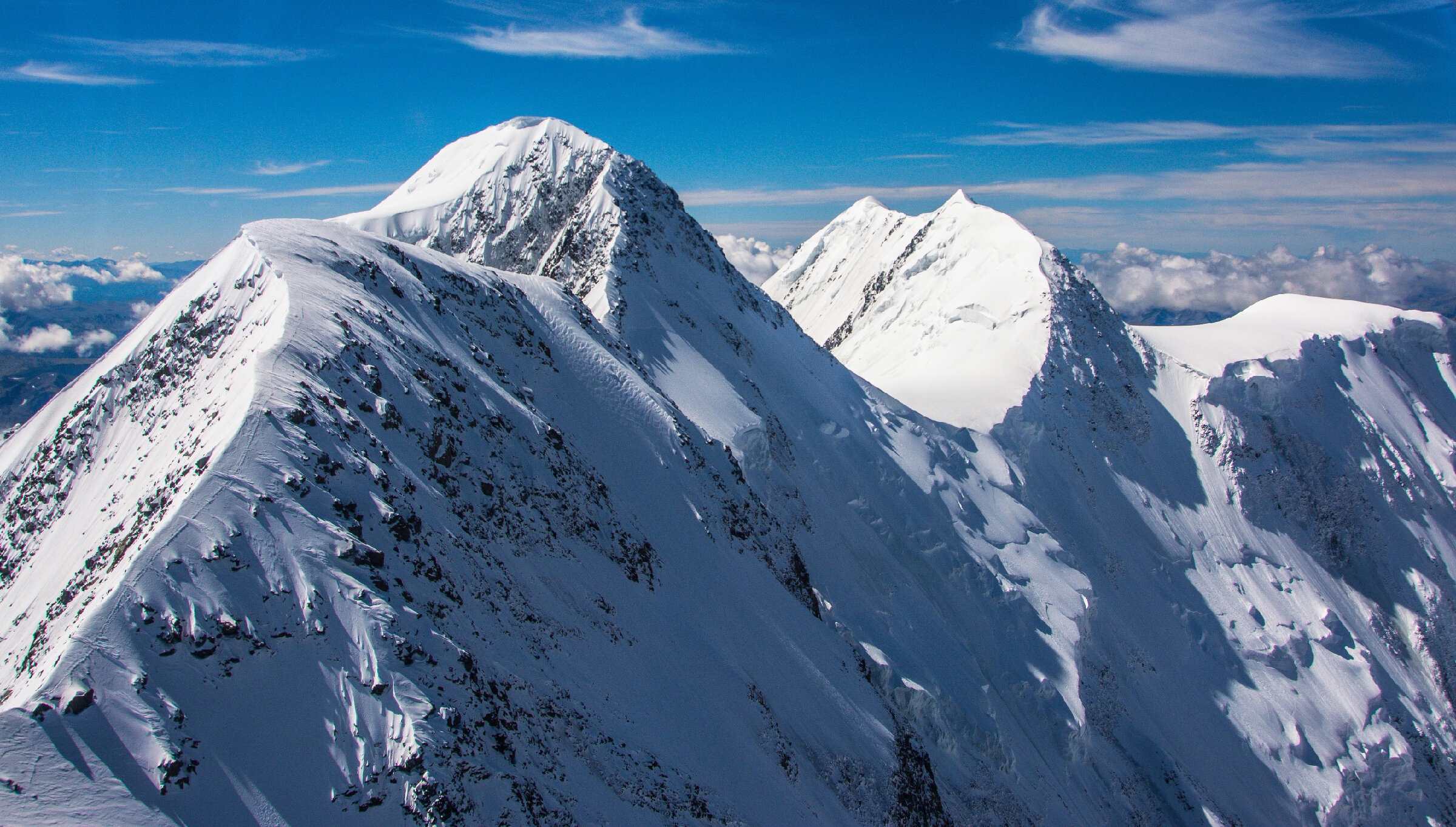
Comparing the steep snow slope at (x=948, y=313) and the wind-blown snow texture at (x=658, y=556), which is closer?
the wind-blown snow texture at (x=658, y=556)

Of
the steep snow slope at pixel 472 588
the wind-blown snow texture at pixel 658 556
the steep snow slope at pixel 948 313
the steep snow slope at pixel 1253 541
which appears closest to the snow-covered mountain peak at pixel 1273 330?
the steep snow slope at pixel 1253 541

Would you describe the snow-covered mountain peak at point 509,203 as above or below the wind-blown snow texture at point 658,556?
above

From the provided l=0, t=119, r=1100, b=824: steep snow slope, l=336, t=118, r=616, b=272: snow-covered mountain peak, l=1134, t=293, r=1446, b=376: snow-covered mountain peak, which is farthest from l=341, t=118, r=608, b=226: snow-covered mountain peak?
l=1134, t=293, r=1446, b=376: snow-covered mountain peak

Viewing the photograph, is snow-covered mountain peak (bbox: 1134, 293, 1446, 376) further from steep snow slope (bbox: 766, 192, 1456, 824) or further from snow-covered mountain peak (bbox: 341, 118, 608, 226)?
snow-covered mountain peak (bbox: 341, 118, 608, 226)

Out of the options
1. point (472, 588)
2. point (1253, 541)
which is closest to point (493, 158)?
point (472, 588)

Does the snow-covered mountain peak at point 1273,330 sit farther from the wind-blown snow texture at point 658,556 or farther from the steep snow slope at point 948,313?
the steep snow slope at point 948,313

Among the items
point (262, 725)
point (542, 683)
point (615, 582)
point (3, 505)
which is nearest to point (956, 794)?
point (615, 582)

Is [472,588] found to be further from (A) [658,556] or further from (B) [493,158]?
(B) [493,158]
